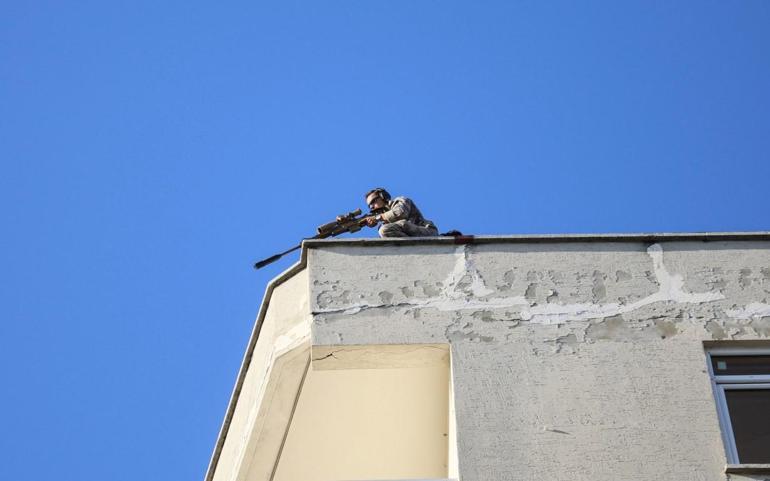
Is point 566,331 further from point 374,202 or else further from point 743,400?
point 374,202

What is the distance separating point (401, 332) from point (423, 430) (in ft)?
3.62

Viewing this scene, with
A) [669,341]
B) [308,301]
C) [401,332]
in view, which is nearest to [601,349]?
[669,341]

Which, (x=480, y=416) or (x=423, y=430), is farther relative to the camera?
(x=423, y=430)

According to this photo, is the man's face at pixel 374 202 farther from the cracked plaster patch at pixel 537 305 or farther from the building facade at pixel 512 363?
the cracked plaster patch at pixel 537 305

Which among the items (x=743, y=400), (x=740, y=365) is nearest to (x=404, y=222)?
(x=740, y=365)

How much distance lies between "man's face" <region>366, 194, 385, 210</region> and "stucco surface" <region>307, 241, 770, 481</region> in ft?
5.76

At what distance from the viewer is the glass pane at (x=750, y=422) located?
12.4 meters

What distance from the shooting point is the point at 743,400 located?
1272 cm

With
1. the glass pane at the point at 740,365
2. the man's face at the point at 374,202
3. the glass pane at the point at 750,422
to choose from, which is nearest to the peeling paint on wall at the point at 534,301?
the glass pane at the point at 740,365

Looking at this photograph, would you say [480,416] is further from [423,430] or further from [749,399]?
[749,399]

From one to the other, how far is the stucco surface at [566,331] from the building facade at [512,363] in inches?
0.5

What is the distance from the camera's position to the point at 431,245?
535 inches

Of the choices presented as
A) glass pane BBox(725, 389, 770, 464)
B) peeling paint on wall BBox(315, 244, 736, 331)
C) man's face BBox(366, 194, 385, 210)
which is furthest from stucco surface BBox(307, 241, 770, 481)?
man's face BBox(366, 194, 385, 210)

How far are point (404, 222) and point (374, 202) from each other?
1310 millimetres
